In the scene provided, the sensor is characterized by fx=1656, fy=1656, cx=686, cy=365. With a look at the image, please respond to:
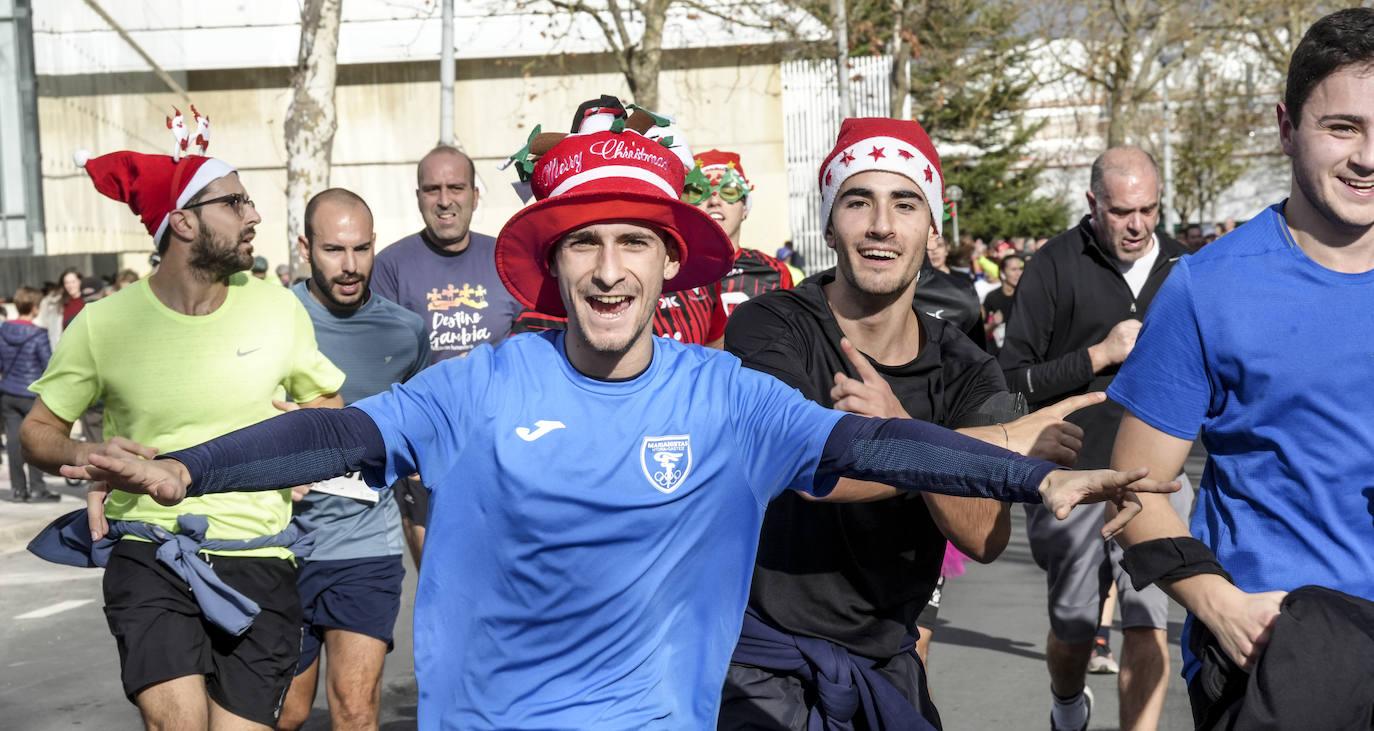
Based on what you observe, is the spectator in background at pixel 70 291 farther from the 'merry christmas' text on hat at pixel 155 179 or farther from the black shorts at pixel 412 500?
the 'merry christmas' text on hat at pixel 155 179

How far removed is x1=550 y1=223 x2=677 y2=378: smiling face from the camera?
339 centimetres

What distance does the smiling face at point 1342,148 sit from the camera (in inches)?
131

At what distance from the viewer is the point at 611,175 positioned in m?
3.56

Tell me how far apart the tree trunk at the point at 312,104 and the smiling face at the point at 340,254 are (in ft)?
34.4

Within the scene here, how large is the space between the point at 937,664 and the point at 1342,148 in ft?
16.7

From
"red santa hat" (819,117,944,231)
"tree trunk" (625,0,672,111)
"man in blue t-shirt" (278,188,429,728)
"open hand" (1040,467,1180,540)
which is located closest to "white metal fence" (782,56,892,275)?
"tree trunk" (625,0,672,111)

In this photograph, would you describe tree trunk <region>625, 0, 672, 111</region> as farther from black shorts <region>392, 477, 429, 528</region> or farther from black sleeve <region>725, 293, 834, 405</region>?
black sleeve <region>725, 293, 834, 405</region>

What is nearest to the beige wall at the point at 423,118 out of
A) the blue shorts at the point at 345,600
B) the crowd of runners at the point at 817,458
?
the blue shorts at the point at 345,600

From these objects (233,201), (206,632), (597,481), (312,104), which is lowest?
(206,632)

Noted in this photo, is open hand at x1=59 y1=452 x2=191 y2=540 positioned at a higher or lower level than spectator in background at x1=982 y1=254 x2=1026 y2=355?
higher

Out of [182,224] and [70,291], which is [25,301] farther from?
[182,224]

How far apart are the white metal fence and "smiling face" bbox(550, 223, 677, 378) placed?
3122cm

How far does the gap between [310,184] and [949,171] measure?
37.0 m

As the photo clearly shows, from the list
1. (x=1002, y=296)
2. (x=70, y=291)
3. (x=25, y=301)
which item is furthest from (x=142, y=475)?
(x=70, y=291)
